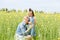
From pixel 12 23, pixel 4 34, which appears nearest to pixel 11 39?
pixel 4 34

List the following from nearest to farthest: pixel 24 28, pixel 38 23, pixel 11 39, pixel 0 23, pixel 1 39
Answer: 1. pixel 24 28
2. pixel 11 39
3. pixel 1 39
4. pixel 0 23
5. pixel 38 23

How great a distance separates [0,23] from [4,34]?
1443 millimetres

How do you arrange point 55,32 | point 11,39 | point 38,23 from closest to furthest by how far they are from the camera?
1. point 11,39
2. point 55,32
3. point 38,23

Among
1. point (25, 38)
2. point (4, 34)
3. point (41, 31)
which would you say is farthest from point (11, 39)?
point (41, 31)

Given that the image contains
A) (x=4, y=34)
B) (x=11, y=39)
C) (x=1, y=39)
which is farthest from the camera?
(x=4, y=34)

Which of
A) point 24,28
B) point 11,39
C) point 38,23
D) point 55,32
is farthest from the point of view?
point 38,23

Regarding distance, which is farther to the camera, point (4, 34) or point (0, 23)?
point (0, 23)

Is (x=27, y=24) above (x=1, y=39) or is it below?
above

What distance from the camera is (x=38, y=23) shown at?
1119 centimetres

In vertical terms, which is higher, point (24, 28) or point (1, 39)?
point (24, 28)

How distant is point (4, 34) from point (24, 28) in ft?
5.95

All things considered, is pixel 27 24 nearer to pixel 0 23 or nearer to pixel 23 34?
pixel 23 34

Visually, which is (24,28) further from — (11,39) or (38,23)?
(38,23)

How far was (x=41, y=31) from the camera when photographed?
386 inches
